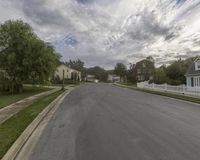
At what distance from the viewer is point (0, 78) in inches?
1124

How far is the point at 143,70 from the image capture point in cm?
7050

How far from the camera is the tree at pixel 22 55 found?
2756 cm

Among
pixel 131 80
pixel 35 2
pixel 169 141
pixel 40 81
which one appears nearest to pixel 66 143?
pixel 169 141

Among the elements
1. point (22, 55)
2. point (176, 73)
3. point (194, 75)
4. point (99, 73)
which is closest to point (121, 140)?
point (22, 55)

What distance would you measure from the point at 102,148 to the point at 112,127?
2102mm

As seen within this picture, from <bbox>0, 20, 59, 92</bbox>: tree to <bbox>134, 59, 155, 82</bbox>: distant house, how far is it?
146 feet

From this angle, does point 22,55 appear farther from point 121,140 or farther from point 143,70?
point 143,70

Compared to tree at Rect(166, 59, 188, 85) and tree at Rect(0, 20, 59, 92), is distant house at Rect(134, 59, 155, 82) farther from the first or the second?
tree at Rect(0, 20, 59, 92)

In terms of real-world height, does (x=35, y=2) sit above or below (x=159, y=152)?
above

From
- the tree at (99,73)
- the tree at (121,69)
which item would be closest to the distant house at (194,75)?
the tree at (121,69)

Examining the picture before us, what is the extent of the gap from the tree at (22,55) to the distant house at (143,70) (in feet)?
146

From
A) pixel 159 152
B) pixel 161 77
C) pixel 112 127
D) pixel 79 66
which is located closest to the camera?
pixel 159 152

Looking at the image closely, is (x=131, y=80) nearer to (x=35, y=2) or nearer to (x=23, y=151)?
(x=35, y=2)

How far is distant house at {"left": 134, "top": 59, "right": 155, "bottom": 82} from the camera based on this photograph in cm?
6750
